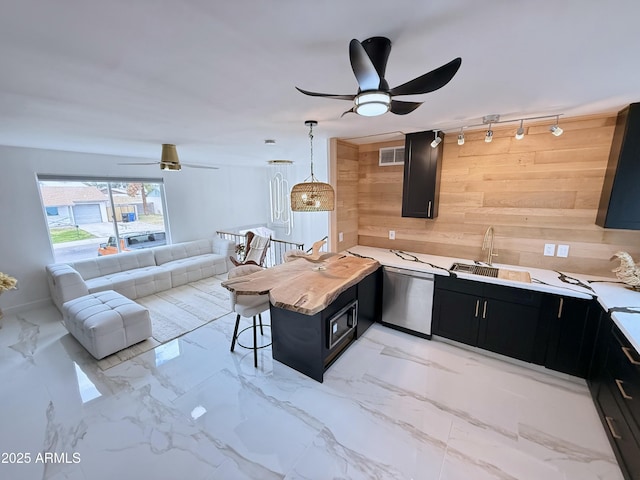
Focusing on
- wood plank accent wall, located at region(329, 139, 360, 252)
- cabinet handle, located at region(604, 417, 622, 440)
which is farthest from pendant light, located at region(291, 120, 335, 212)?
cabinet handle, located at region(604, 417, 622, 440)

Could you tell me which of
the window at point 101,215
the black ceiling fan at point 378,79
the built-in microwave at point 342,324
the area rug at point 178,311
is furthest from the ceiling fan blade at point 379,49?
the window at point 101,215

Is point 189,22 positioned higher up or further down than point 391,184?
higher up

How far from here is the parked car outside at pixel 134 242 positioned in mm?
4858

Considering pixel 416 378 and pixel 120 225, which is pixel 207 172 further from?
pixel 416 378

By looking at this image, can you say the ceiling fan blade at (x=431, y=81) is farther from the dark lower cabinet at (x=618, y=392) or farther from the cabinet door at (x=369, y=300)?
the cabinet door at (x=369, y=300)

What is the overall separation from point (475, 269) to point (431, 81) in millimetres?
2308

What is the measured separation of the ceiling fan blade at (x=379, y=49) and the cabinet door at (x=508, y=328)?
2425mm

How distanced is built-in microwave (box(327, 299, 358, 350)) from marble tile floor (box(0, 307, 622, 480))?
0.79 feet

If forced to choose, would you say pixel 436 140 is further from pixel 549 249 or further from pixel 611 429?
pixel 611 429

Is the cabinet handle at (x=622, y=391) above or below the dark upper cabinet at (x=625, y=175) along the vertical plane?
below

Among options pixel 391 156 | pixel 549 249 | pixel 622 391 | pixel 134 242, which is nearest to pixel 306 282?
pixel 391 156

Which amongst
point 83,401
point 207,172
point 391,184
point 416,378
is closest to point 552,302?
point 416,378

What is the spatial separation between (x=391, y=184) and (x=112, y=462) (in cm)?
372

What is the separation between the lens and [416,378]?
8.11ft
